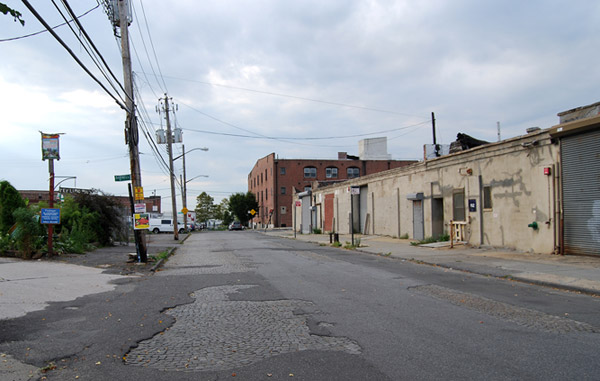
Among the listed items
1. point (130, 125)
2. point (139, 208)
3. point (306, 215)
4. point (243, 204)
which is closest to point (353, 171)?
point (243, 204)

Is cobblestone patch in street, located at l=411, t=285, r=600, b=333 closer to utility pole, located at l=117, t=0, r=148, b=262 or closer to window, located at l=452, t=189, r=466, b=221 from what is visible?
utility pole, located at l=117, t=0, r=148, b=262

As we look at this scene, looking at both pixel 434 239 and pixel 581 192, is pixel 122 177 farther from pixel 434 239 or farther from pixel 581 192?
pixel 581 192

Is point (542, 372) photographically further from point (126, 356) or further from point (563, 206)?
point (563, 206)

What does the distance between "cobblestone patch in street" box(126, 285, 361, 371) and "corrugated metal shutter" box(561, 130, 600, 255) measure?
10.6m

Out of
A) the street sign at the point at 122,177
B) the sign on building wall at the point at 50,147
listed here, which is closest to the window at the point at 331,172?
the street sign at the point at 122,177

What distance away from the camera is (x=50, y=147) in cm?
1630

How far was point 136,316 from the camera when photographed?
7477mm

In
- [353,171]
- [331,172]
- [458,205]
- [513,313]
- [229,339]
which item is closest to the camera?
[229,339]

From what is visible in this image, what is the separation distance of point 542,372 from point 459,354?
0.88m

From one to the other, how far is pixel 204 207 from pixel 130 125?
3805 inches

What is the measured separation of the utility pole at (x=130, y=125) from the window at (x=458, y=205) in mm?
13842

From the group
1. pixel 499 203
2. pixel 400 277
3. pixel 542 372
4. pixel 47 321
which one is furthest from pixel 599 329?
pixel 499 203

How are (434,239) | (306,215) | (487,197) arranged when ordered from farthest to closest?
(306,215)
(434,239)
(487,197)

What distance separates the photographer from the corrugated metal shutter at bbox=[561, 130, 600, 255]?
13.9 meters
